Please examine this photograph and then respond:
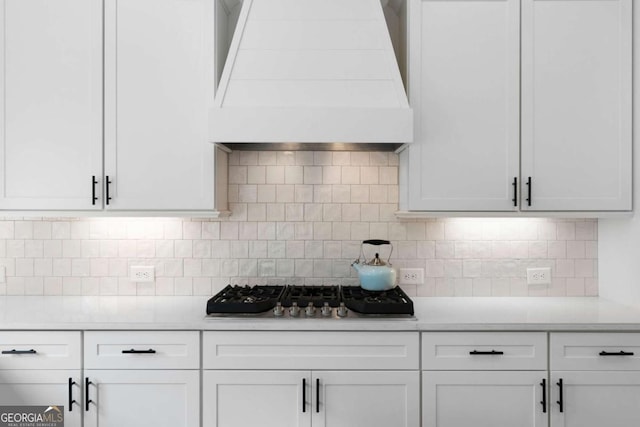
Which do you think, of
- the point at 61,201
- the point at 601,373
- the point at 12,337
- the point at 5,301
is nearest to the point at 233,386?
the point at 12,337

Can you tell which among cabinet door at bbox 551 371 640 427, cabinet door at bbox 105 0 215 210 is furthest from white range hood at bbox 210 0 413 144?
cabinet door at bbox 551 371 640 427

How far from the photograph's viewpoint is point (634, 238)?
7.10ft

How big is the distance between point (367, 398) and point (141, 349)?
106cm

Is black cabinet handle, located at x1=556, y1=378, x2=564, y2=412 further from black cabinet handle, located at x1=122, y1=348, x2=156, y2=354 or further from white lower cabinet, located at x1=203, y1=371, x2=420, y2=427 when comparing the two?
black cabinet handle, located at x1=122, y1=348, x2=156, y2=354

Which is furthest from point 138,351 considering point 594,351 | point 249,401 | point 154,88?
point 594,351

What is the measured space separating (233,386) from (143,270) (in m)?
0.97

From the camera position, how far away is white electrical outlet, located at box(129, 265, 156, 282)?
2463 mm

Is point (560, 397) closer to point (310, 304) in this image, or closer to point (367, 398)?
point (367, 398)

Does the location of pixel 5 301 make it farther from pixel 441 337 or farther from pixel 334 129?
pixel 441 337

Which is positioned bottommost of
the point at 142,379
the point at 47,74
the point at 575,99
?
the point at 142,379

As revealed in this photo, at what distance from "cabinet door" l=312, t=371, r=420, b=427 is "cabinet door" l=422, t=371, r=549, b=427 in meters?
0.07

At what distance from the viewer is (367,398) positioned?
74.9 inches

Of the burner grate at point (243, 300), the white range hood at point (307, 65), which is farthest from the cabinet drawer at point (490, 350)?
the white range hood at point (307, 65)

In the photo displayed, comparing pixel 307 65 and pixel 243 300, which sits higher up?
pixel 307 65
